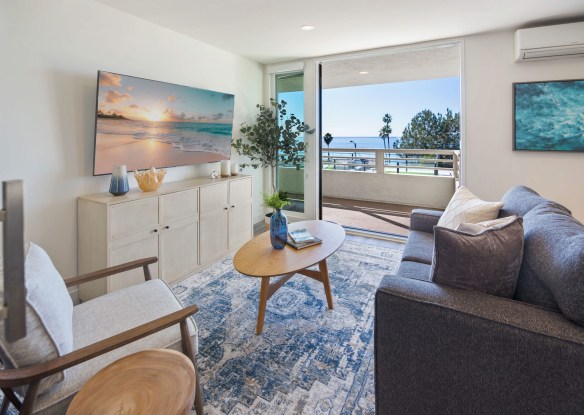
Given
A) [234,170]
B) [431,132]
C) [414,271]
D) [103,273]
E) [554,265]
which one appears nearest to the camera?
[554,265]

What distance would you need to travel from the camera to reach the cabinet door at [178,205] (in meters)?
2.80

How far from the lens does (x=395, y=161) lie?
6.52 meters

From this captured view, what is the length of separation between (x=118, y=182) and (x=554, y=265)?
9.30 feet

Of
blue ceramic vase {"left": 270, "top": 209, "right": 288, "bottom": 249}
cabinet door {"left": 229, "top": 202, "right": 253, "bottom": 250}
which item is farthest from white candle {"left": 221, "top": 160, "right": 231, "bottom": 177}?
blue ceramic vase {"left": 270, "top": 209, "right": 288, "bottom": 249}

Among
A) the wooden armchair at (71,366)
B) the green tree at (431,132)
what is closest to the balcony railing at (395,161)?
the green tree at (431,132)

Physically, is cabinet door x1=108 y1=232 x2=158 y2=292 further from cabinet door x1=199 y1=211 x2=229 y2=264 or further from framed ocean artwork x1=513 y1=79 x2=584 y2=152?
framed ocean artwork x1=513 y1=79 x2=584 y2=152

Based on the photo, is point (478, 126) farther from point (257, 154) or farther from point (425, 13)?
point (257, 154)

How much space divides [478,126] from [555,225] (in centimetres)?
243

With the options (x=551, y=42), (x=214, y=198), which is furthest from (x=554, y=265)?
(x=214, y=198)

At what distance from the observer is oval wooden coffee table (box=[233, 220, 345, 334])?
2.08 m

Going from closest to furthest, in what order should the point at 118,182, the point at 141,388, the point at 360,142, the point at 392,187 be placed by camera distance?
the point at 141,388 < the point at 118,182 < the point at 392,187 < the point at 360,142

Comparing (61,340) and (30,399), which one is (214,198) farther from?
(30,399)

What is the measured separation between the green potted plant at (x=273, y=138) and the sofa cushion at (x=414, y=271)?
246 centimetres

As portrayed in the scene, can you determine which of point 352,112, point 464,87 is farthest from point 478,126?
point 352,112
